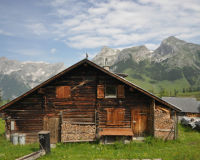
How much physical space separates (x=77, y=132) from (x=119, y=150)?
4600mm

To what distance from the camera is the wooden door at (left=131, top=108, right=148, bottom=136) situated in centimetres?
1523

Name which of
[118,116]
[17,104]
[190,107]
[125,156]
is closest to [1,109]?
[17,104]

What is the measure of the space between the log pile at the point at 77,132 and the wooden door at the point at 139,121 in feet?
12.5

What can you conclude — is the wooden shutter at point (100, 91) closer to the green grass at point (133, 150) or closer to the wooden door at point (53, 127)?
the green grass at point (133, 150)

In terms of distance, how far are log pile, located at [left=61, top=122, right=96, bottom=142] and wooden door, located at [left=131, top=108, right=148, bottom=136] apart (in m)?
3.80

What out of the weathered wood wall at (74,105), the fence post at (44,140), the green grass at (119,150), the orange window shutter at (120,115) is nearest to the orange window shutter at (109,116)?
the weathered wood wall at (74,105)

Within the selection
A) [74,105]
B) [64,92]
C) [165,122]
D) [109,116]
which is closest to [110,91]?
[109,116]

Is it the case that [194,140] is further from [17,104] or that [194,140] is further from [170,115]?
[17,104]

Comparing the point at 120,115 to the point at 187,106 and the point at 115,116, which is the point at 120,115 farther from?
the point at 187,106

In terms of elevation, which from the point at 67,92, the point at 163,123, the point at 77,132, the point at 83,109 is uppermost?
the point at 67,92

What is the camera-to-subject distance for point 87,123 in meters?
15.2

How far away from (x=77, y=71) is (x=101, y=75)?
235cm

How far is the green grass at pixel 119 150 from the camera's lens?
10.5 m

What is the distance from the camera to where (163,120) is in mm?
15016
